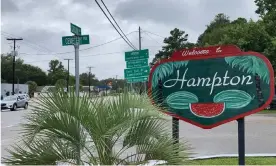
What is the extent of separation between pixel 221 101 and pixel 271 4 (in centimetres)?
2808

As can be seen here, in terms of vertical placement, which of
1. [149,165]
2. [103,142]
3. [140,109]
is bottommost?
[149,165]

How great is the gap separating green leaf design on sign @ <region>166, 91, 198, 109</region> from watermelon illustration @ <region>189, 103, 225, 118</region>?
0.30 feet

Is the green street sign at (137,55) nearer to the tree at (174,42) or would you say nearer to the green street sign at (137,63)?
the green street sign at (137,63)

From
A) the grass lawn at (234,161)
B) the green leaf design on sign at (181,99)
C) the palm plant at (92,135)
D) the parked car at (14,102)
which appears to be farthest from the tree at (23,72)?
the palm plant at (92,135)

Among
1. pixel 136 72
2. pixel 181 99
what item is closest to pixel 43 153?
pixel 181 99

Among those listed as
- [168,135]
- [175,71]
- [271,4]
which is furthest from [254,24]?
[168,135]

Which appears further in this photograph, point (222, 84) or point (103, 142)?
point (222, 84)

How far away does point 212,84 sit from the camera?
259 inches

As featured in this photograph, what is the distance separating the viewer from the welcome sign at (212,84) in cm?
622

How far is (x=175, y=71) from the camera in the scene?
7.00 metres

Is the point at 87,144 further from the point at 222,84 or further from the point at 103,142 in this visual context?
the point at 222,84

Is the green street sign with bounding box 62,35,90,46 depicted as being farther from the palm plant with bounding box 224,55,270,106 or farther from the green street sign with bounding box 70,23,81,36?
the palm plant with bounding box 224,55,270,106

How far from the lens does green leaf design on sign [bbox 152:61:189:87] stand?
6.99 m

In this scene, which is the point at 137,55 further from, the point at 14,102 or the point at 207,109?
the point at 14,102
